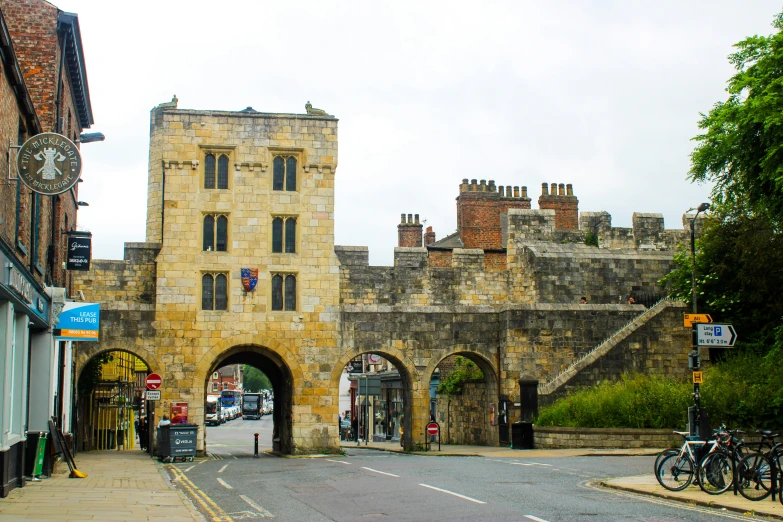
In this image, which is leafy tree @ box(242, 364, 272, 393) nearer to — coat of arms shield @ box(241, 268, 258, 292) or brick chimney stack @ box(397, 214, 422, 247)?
brick chimney stack @ box(397, 214, 422, 247)

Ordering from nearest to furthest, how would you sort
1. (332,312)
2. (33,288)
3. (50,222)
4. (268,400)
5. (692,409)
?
(33,288)
(692,409)
(50,222)
(332,312)
(268,400)

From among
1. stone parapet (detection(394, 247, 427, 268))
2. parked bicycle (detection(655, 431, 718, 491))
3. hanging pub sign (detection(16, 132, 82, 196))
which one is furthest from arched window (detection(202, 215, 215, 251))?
parked bicycle (detection(655, 431, 718, 491))

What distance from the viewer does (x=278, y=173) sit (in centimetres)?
3347

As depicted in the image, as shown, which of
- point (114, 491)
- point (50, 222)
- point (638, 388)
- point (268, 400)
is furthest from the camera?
point (268, 400)

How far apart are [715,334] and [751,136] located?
7707 mm

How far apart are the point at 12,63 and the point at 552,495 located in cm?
1175

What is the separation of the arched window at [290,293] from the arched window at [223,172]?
397cm

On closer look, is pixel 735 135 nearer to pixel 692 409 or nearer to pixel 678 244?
pixel 692 409

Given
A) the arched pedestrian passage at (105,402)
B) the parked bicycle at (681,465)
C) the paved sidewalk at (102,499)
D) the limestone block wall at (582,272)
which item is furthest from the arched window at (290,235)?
the parked bicycle at (681,465)

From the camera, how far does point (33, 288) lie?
61.5ft

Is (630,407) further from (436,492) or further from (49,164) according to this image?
(49,164)

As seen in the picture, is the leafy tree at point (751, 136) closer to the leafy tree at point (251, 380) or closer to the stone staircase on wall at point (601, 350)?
the stone staircase on wall at point (601, 350)

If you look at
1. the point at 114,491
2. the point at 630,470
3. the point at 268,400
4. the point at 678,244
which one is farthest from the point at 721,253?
the point at 268,400

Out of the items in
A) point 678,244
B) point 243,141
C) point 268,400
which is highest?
point 243,141
